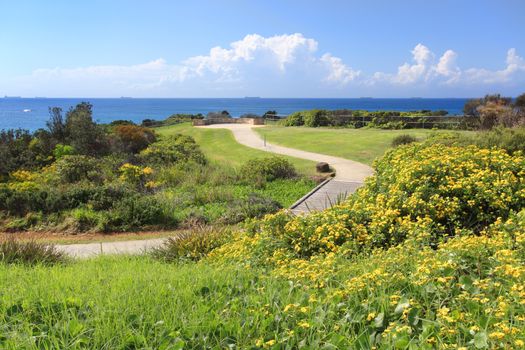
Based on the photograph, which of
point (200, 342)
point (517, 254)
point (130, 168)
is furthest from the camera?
point (130, 168)

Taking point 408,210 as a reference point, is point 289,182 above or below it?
below

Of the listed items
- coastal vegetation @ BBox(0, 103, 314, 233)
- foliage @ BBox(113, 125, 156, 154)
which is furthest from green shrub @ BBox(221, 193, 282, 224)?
foliage @ BBox(113, 125, 156, 154)

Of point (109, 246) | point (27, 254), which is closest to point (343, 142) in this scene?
point (109, 246)

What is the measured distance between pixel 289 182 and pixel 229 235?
766cm

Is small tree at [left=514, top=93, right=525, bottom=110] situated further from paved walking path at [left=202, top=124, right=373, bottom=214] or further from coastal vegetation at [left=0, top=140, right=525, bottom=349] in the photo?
coastal vegetation at [left=0, top=140, right=525, bottom=349]

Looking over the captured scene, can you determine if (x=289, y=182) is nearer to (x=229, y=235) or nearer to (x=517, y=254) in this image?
(x=229, y=235)

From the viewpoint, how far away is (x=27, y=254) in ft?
20.8

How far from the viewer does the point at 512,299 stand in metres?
3.14

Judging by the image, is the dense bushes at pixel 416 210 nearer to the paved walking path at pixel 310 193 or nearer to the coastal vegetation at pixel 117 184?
the paved walking path at pixel 310 193

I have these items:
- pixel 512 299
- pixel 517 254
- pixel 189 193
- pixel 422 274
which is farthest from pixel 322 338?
pixel 189 193

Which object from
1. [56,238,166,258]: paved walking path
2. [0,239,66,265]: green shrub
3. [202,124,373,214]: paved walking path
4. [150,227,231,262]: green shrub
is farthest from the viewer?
[202,124,373,214]: paved walking path

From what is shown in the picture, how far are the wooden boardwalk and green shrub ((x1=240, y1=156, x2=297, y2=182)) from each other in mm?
1521

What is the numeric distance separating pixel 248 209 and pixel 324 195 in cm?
294

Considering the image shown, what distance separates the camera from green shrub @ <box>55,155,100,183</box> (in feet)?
46.3
